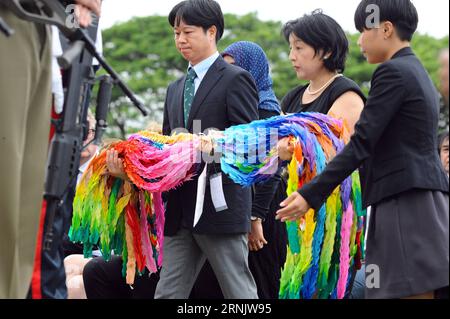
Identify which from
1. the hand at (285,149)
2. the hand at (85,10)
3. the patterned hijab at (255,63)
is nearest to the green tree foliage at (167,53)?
the patterned hijab at (255,63)

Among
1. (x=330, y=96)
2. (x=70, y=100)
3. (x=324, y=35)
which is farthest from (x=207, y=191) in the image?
(x=70, y=100)

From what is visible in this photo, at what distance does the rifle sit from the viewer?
436cm

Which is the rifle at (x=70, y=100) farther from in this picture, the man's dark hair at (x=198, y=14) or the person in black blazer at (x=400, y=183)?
the man's dark hair at (x=198, y=14)

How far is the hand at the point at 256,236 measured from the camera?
19.6ft

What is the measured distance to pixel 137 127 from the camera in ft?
79.2

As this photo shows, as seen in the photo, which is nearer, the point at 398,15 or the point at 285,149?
the point at 398,15

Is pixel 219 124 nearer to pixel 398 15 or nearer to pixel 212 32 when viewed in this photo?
pixel 212 32

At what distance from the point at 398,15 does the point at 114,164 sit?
1.98 meters

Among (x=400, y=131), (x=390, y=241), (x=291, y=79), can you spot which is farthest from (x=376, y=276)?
(x=291, y=79)

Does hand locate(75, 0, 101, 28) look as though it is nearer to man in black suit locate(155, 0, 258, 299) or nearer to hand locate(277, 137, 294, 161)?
man in black suit locate(155, 0, 258, 299)

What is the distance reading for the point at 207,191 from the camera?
5.59 m

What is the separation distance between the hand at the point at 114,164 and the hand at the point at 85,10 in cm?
133

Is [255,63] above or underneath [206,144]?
above
